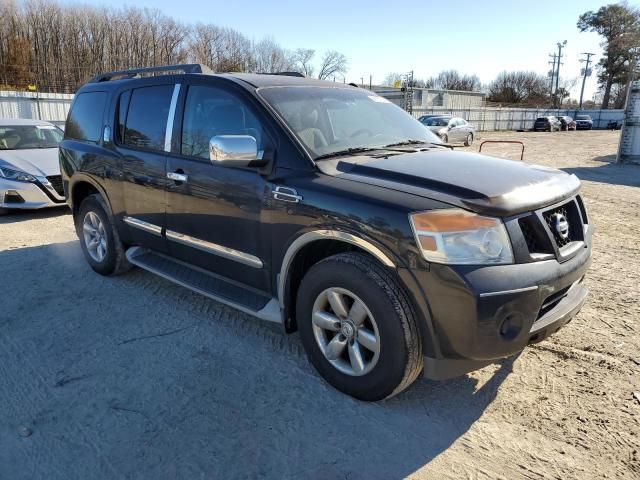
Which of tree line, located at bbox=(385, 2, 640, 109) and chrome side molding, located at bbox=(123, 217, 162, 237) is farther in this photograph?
tree line, located at bbox=(385, 2, 640, 109)

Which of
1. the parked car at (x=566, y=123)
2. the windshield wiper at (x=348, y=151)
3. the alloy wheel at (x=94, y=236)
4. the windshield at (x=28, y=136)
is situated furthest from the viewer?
the parked car at (x=566, y=123)

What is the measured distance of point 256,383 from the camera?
3074 mm

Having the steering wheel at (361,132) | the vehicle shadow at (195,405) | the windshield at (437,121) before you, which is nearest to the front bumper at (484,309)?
the vehicle shadow at (195,405)

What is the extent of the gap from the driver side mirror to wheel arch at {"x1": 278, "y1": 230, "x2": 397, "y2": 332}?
24.5 inches

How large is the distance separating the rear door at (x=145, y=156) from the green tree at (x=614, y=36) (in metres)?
66.8

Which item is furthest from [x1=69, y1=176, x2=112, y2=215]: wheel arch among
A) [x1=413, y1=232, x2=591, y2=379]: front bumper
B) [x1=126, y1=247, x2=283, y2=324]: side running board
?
[x1=413, y1=232, x2=591, y2=379]: front bumper

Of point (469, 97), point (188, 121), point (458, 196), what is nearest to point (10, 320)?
point (188, 121)

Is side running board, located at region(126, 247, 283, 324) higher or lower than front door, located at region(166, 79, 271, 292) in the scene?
lower

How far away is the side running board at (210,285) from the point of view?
326 cm

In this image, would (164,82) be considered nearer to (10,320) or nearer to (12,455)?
(10,320)

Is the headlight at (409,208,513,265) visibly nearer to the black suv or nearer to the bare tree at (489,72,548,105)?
the black suv

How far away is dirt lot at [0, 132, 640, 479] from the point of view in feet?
7.88

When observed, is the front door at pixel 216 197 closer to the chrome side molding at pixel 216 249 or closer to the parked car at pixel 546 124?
the chrome side molding at pixel 216 249

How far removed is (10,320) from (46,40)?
152 feet
